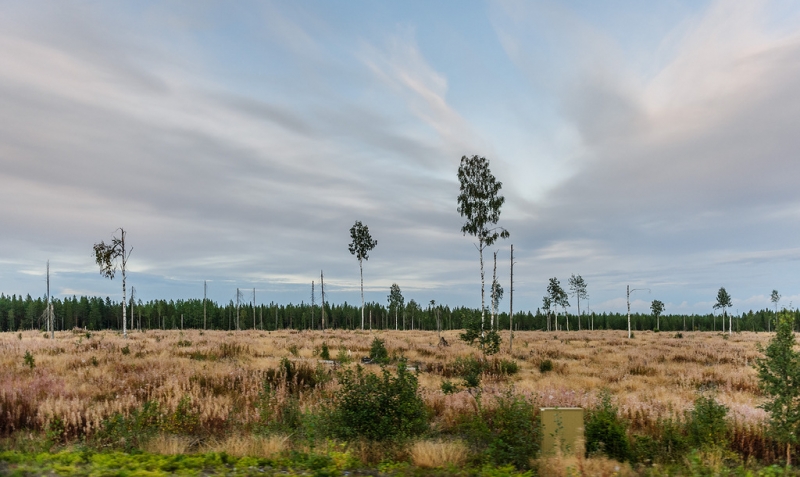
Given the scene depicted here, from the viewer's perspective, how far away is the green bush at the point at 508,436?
7238 millimetres

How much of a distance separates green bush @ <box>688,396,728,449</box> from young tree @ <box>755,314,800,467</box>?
30.1 inches

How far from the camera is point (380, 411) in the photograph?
8594 millimetres

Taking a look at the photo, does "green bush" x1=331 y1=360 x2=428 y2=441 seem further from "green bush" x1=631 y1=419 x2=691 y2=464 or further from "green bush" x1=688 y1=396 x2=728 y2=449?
"green bush" x1=688 y1=396 x2=728 y2=449

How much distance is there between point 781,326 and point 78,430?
13.2 m

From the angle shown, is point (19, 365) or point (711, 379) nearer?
point (19, 365)

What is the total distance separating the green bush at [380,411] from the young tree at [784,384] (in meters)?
6.05

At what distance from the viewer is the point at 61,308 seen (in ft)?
350

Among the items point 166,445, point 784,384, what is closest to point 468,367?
point 784,384

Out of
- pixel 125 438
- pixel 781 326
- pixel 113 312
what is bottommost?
pixel 113 312

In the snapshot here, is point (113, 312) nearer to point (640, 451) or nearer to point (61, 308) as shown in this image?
point (61, 308)

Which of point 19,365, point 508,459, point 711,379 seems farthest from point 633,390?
point 19,365

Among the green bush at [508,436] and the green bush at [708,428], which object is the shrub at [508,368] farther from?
the green bush at [708,428]

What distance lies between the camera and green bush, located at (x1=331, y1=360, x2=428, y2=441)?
26.8 ft

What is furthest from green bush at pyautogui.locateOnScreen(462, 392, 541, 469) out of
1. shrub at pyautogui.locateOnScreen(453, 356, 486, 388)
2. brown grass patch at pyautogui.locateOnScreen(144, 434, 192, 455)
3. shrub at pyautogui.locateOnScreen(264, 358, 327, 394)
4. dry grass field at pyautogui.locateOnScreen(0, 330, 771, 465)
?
shrub at pyautogui.locateOnScreen(453, 356, 486, 388)
